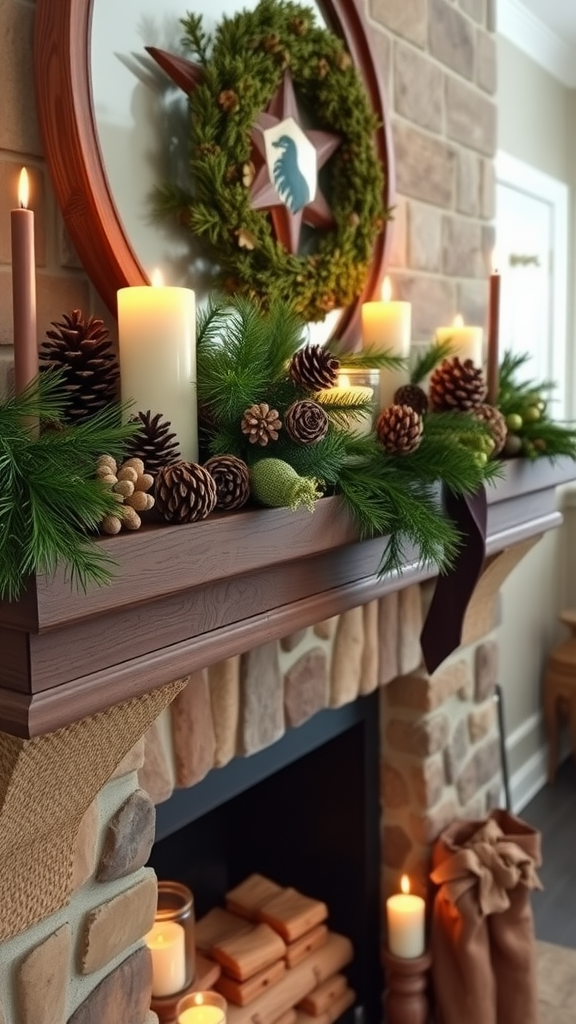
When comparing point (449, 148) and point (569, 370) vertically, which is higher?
point (449, 148)

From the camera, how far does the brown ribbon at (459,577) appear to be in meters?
1.15

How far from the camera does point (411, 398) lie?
1243 mm

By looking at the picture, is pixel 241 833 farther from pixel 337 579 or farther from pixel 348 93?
pixel 348 93

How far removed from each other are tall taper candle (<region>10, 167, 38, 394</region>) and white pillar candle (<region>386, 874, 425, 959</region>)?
132 cm

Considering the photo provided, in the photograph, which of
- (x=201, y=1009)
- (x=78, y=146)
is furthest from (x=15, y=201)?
(x=201, y=1009)

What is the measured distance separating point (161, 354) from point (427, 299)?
857mm

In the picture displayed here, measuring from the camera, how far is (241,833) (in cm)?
192

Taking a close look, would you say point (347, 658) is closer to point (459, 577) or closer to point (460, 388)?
point (459, 577)

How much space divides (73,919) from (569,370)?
2.74 metres

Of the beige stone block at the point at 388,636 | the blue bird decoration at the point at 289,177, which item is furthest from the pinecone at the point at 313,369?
the beige stone block at the point at 388,636

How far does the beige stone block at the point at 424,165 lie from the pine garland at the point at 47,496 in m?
1.00

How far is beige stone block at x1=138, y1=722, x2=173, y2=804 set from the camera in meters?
1.10

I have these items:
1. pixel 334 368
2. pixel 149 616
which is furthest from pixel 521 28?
pixel 149 616

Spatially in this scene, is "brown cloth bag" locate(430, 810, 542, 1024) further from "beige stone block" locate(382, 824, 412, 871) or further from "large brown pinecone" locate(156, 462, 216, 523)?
"large brown pinecone" locate(156, 462, 216, 523)
